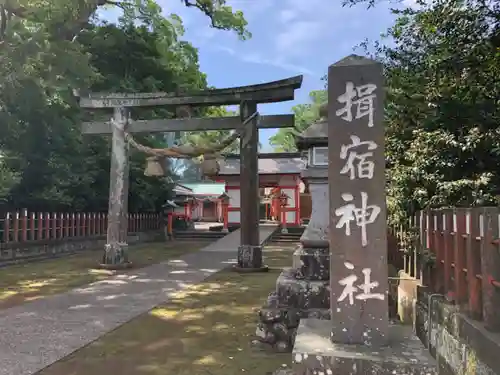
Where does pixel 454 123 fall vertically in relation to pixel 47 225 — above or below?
above

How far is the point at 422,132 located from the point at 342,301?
14.9 ft

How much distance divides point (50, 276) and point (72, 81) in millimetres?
5763

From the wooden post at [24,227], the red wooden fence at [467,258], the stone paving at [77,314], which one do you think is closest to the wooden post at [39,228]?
the wooden post at [24,227]

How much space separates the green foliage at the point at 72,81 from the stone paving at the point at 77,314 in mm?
5345

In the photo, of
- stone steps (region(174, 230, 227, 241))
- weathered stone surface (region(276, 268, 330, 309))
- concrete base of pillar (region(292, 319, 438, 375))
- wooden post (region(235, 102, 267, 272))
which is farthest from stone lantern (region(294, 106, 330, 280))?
stone steps (region(174, 230, 227, 241))

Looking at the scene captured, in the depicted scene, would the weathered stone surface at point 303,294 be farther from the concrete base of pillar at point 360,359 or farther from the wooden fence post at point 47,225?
the wooden fence post at point 47,225

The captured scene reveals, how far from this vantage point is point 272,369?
171 inches

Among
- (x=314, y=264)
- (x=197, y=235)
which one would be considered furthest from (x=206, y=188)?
(x=314, y=264)

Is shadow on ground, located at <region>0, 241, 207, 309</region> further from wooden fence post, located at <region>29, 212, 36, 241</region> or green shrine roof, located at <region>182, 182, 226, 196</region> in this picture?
green shrine roof, located at <region>182, 182, 226, 196</region>

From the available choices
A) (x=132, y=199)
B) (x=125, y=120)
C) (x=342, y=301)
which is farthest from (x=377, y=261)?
(x=132, y=199)

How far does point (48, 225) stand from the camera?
14.3 metres

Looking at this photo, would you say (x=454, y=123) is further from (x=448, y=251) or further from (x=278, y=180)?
(x=278, y=180)

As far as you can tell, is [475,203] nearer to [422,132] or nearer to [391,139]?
[422,132]

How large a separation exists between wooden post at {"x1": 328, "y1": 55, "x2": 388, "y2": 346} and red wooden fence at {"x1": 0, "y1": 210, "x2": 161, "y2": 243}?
11.9m
